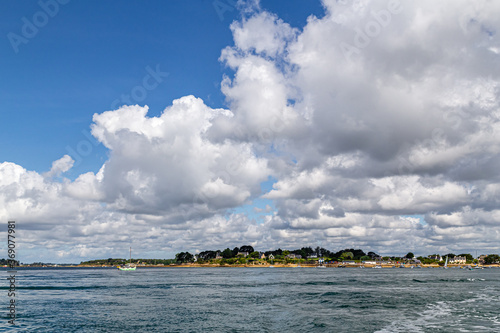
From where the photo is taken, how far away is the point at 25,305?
77125 mm

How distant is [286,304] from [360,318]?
2067 cm

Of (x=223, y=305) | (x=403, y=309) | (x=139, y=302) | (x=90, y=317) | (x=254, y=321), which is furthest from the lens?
(x=139, y=302)

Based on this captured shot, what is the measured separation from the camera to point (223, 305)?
74.0m

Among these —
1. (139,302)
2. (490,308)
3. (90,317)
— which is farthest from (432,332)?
(139,302)

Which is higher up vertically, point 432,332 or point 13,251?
point 13,251

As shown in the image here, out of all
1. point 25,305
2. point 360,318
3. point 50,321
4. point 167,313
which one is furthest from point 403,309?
point 25,305

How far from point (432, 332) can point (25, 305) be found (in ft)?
236

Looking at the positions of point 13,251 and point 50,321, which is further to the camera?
point 50,321

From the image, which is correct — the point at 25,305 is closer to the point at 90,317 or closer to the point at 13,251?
the point at 90,317

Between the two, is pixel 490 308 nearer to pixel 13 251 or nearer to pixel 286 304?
pixel 286 304

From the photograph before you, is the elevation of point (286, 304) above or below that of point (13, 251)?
below

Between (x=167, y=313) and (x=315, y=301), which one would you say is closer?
(x=167, y=313)

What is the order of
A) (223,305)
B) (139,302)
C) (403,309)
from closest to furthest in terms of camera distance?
(403,309) → (223,305) → (139,302)

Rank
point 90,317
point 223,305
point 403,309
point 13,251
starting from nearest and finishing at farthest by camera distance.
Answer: point 13,251, point 90,317, point 403,309, point 223,305
